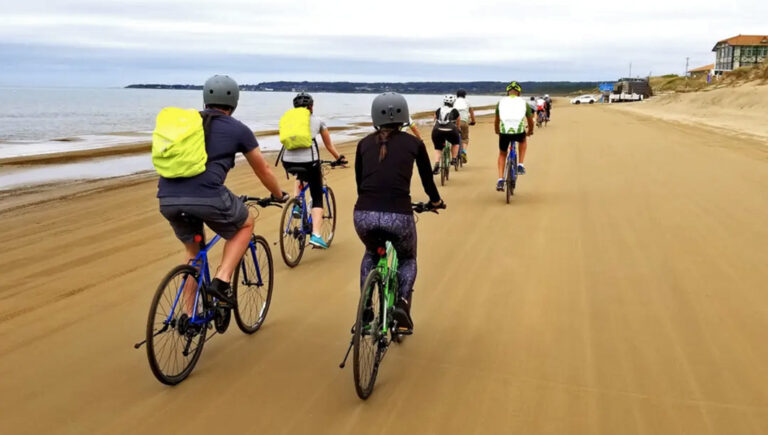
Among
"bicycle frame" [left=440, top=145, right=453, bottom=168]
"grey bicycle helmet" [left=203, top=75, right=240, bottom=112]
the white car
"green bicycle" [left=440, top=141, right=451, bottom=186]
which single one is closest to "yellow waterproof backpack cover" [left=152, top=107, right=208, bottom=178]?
"grey bicycle helmet" [left=203, top=75, right=240, bottom=112]

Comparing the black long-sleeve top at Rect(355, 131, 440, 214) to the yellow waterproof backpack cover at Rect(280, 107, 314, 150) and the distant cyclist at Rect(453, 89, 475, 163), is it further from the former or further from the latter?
the distant cyclist at Rect(453, 89, 475, 163)

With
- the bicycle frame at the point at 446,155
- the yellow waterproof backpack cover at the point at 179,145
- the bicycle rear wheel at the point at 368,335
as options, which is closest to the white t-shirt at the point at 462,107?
the bicycle frame at the point at 446,155

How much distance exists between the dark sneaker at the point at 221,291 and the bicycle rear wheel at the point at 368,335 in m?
1.00

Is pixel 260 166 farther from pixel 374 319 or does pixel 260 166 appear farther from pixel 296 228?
pixel 296 228

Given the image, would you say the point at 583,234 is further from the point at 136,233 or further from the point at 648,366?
the point at 136,233

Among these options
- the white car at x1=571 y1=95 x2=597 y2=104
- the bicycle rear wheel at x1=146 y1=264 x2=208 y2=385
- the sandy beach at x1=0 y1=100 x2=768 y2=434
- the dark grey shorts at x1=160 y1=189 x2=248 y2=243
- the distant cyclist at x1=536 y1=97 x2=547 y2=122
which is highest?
the white car at x1=571 y1=95 x2=597 y2=104

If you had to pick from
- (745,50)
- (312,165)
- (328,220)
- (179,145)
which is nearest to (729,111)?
(328,220)

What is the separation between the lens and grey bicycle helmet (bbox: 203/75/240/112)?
13.3ft

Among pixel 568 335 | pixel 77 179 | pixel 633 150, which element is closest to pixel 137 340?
pixel 568 335

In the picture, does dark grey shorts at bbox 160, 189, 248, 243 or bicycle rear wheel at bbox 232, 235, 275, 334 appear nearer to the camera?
dark grey shorts at bbox 160, 189, 248, 243

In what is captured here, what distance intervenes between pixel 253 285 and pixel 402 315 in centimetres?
145

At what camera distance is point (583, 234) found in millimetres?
8148

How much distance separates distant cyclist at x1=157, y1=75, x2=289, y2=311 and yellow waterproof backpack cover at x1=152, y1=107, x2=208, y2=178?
9cm

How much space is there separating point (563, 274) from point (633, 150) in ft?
44.9
